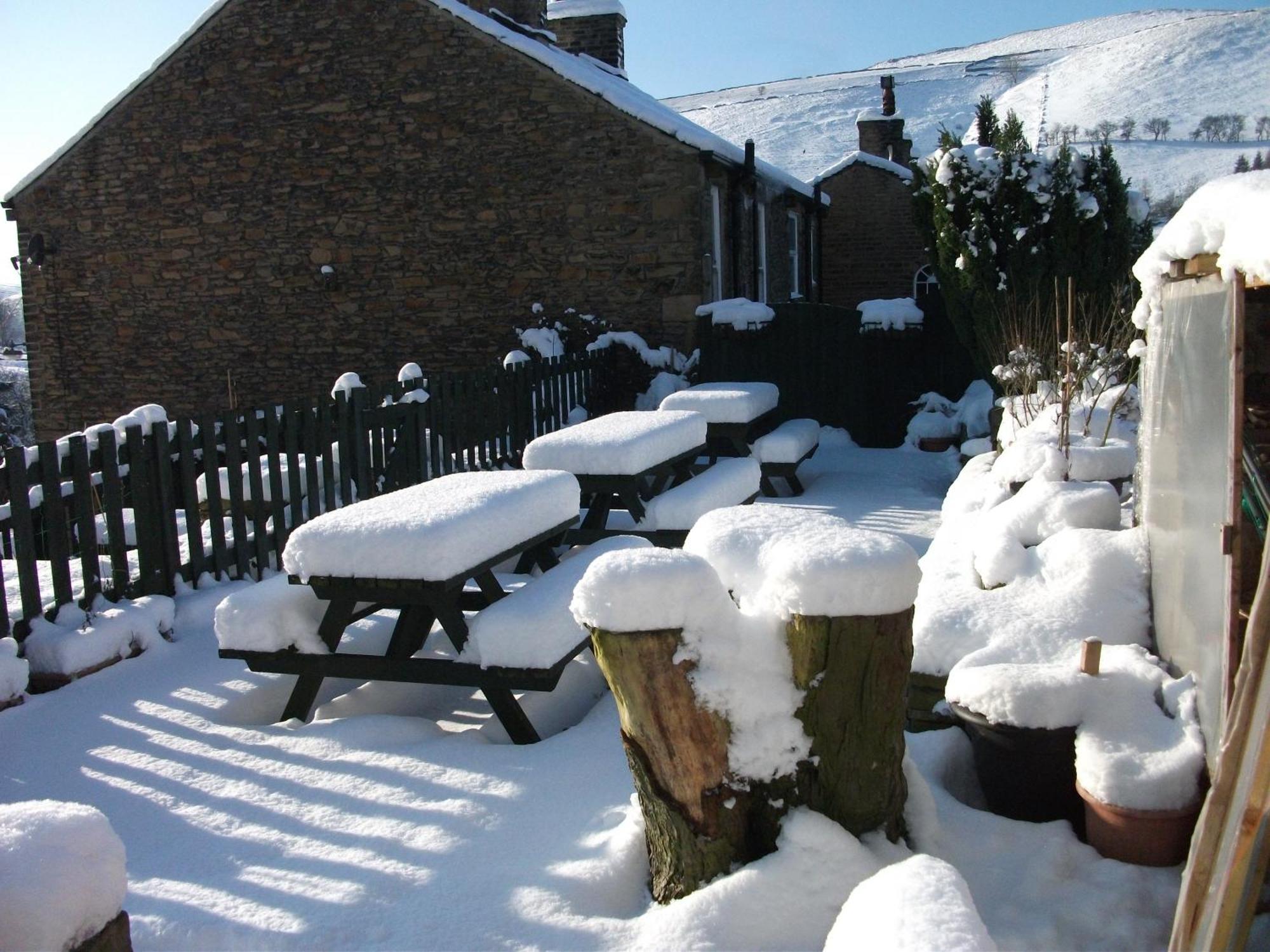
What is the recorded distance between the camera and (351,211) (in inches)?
550

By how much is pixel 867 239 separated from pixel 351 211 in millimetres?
12390

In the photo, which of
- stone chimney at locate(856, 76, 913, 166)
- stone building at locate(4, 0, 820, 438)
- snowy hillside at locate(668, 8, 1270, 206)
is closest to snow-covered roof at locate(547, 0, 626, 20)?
stone building at locate(4, 0, 820, 438)

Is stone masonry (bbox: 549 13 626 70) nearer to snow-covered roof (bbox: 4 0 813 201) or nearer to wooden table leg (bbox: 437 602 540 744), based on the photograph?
snow-covered roof (bbox: 4 0 813 201)

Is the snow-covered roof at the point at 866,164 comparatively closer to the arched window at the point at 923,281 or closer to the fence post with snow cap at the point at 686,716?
the arched window at the point at 923,281

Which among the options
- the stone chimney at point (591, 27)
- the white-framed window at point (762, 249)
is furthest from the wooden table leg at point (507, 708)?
the stone chimney at point (591, 27)

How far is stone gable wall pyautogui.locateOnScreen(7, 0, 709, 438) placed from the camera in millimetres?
12906

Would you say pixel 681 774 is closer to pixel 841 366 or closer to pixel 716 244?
pixel 841 366

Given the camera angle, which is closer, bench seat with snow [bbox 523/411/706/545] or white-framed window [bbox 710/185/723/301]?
bench seat with snow [bbox 523/411/706/545]

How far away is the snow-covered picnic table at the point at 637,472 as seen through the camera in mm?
6570

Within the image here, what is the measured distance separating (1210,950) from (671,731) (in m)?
1.30

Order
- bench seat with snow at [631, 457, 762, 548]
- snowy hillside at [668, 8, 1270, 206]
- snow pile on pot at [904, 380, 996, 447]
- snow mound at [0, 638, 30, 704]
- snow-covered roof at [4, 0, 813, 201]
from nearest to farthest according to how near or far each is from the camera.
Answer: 1. snow mound at [0, 638, 30, 704]
2. bench seat with snow at [631, 457, 762, 548]
3. snow pile on pot at [904, 380, 996, 447]
4. snow-covered roof at [4, 0, 813, 201]
5. snowy hillside at [668, 8, 1270, 206]

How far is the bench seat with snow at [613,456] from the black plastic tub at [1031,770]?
3171 mm

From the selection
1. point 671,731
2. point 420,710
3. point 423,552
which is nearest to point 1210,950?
point 671,731

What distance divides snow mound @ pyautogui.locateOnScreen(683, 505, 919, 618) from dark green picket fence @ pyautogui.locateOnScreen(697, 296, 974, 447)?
8989 millimetres
